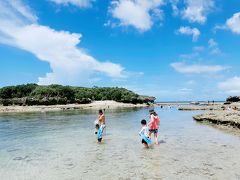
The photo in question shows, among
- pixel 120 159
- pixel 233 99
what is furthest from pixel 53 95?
pixel 120 159

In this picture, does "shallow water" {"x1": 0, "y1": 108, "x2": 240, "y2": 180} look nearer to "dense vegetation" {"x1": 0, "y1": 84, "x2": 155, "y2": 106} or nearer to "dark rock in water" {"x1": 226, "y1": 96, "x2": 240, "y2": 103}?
"dense vegetation" {"x1": 0, "y1": 84, "x2": 155, "y2": 106}

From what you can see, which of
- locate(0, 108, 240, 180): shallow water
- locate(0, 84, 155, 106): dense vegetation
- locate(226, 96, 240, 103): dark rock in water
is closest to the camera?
locate(0, 108, 240, 180): shallow water

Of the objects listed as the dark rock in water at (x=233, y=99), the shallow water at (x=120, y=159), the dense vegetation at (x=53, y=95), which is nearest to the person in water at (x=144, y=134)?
the shallow water at (x=120, y=159)

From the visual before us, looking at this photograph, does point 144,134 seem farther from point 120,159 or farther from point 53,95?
point 53,95

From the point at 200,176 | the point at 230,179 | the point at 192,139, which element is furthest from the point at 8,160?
the point at 192,139

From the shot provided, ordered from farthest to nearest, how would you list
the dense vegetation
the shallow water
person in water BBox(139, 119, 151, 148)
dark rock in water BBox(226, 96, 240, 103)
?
dark rock in water BBox(226, 96, 240, 103) < the dense vegetation < person in water BBox(139, 119, 151, 148) < the shallow water

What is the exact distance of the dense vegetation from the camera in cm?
10811

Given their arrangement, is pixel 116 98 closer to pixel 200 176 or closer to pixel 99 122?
pixel 99 122

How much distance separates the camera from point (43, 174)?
45.5 ft

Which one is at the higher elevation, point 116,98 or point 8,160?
point 116,98

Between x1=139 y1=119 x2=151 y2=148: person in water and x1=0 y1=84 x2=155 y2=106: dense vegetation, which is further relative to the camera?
x1=0 y1=84 x2=155 y2=106: dense vegetation

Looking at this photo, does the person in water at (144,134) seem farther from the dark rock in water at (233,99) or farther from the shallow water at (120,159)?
the dark rock in water at (233,99)

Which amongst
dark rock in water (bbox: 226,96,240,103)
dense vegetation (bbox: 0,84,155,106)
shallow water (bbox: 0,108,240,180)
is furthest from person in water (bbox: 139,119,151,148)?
dark rock in water (bbox: 226,96,240,103)

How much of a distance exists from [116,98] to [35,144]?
12487 cm
